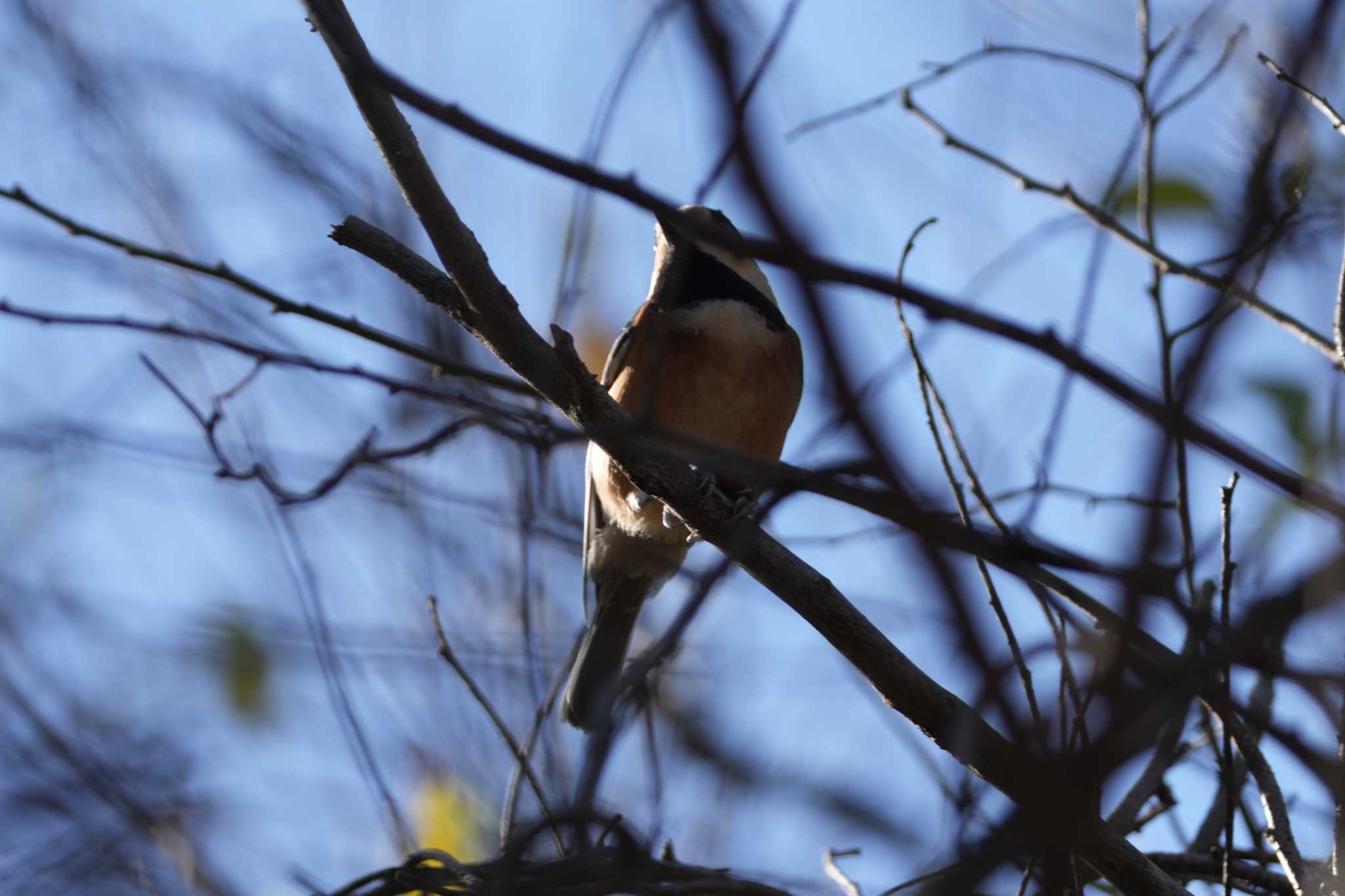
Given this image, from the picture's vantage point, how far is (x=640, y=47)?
187cm

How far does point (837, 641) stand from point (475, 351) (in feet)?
6.99

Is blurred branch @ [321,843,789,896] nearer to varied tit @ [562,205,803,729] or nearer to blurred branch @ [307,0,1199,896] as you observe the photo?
blurred branch @ [307,0,1199,896]

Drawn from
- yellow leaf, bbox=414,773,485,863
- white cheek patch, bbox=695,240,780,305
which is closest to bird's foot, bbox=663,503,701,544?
white cheek patch, bbox=695,240,780,305

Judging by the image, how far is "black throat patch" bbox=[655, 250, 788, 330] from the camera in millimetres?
4262

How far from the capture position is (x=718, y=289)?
14.2 feet

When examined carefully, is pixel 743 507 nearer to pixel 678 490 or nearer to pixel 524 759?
pixel 678 490

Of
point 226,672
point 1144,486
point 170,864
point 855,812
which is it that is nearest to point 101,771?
point 170,864

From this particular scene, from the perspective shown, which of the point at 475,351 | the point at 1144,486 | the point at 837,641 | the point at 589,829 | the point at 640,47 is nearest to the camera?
the point at 1144,486

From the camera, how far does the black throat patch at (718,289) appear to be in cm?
426

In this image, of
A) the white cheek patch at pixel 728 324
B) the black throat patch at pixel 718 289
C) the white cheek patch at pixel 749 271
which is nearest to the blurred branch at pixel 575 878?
the white cheek patch at pixel 728 324

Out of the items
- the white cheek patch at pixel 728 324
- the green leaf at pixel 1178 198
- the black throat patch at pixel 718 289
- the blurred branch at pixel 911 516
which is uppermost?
the black throat patch at pixel 718 289

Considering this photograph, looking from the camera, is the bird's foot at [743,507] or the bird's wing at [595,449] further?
the bird's wing at [595,449]

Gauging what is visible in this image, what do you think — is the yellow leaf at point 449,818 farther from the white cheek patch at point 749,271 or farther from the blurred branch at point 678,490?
the white cheek patch at point 749,271

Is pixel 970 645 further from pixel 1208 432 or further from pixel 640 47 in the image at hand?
pixel 640 47
